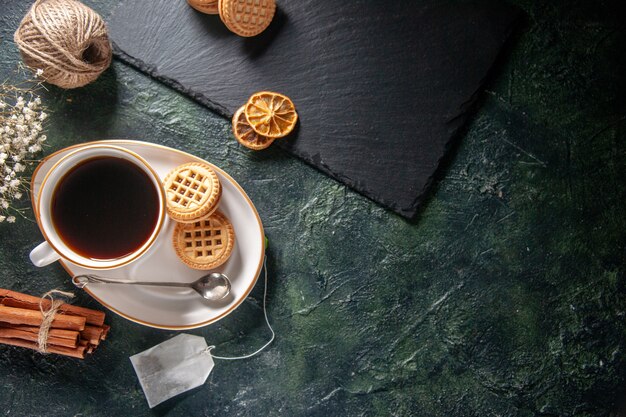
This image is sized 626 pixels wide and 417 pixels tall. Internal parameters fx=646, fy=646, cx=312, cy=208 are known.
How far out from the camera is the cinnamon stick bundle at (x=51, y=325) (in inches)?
60.2

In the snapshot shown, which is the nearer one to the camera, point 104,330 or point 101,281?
point 101,281

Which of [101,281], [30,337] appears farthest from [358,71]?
[30,337]

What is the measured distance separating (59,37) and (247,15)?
1.43ft

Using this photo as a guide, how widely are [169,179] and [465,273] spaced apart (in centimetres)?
78

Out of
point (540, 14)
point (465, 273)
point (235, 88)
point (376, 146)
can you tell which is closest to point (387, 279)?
point (465, 273)

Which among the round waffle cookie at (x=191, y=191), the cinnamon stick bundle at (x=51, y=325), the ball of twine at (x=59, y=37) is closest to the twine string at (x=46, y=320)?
the cinnamon stick bundle at (x=51, y=325)

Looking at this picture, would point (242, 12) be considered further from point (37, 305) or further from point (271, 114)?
point (37, 305)

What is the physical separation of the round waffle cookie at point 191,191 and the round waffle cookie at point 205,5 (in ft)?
1.42

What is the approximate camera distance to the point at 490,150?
1636 mm

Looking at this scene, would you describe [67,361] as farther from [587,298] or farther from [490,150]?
[587,298]

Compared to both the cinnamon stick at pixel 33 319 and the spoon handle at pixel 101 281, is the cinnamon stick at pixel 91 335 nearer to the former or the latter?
the cinnamon stick at pixel 33 319

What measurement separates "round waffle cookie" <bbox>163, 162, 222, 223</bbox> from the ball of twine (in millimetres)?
356

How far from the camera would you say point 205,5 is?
1592 millimetres

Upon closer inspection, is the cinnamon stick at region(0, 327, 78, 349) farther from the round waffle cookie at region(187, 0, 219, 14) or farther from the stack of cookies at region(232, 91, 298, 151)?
the round waffle cookie at region(187, 0, 219, 14)
